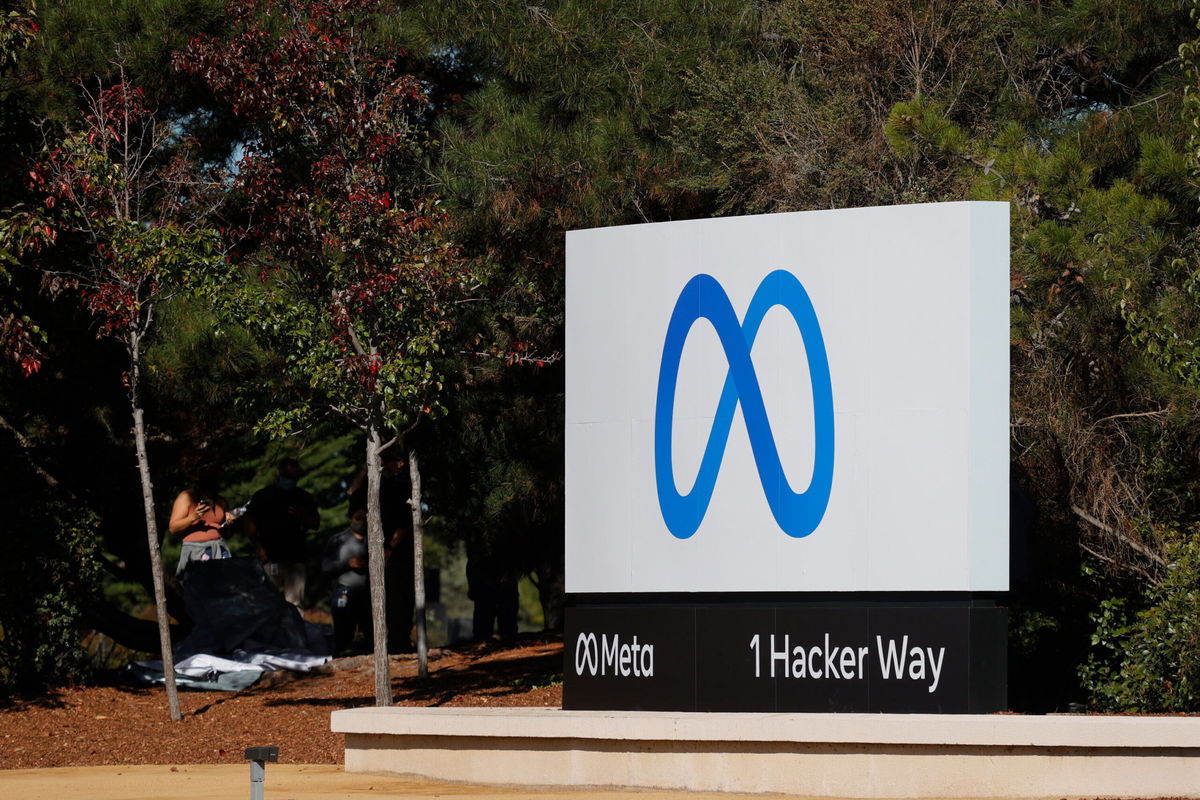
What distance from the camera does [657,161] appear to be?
629 inches

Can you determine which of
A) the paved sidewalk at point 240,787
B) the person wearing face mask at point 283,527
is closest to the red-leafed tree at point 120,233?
the paved sidewalk at point 240,787

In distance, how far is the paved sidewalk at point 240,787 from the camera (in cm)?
987

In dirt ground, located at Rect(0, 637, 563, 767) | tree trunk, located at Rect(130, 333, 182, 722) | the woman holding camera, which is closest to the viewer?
dirt ground, located at Rect(0, 637, 563, 767)

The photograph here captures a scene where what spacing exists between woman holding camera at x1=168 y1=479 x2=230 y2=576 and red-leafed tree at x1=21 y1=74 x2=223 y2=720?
2.02m

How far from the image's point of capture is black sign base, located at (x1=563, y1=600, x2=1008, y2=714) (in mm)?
9953

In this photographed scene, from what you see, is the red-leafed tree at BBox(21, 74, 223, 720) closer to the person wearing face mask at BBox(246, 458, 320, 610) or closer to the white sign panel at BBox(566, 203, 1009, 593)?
the person wearing face mask at BBox(246, 458, 320, 610)

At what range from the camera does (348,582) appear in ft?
61.4

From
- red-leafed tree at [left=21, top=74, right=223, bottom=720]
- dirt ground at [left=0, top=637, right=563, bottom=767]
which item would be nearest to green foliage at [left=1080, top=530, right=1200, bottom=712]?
dirt ground at [left=0, top=637, right=563, bottom=767]

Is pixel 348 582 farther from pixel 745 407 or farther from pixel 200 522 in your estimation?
pixel 745 407

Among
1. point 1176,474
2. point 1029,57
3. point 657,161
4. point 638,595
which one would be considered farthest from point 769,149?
point 638,595

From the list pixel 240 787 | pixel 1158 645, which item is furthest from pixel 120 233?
pixel 1158 645

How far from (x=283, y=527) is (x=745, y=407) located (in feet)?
29.4

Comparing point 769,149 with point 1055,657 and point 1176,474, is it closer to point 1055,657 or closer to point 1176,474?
point 1176,474

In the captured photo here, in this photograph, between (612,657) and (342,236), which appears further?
(342,236)
